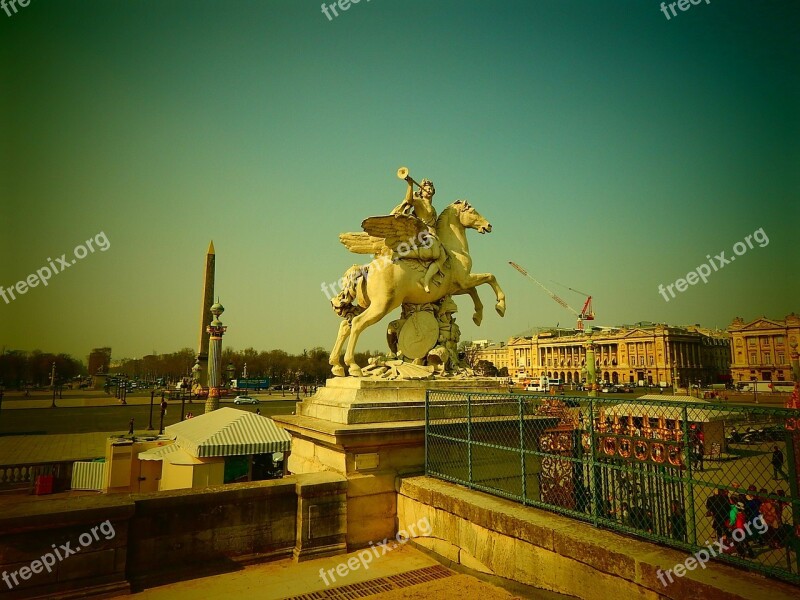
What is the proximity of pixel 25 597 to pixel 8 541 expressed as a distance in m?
0.49

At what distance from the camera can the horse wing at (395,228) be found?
6.91 m

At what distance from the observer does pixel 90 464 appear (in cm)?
1314

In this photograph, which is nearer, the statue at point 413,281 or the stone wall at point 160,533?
the stone wall at point 160,533

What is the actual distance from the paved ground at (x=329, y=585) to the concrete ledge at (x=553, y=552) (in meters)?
0.20

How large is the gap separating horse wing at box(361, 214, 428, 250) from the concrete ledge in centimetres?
343

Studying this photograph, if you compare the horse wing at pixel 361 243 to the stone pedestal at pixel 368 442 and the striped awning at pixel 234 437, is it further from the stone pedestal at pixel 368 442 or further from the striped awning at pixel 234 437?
the striped awning at pixel 234 437

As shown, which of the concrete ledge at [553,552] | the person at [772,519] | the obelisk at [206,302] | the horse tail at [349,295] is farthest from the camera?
the obelisk at [206,302]

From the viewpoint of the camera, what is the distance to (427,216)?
7.80m

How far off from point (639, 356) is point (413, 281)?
110 m

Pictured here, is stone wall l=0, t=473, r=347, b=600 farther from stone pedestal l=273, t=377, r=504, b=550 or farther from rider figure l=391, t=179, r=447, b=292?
rider figure l=391, t=179, r=447, b=292

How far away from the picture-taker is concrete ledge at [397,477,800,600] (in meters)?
3.05

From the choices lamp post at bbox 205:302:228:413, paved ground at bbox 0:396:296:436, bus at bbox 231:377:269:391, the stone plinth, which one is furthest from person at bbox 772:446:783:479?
bus at bbox 231:377:269:391

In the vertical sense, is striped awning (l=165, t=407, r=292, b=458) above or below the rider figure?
below

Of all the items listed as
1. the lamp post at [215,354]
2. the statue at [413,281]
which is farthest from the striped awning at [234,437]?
the lamp post at [215,354]
